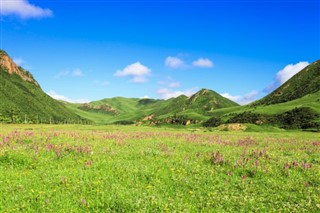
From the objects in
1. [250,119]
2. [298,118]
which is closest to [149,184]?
[298,118]

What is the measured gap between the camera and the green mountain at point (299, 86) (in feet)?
523

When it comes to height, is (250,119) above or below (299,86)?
below

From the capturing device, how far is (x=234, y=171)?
13766mm

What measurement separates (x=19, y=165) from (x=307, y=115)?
3653 inches

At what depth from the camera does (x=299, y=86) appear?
177 m

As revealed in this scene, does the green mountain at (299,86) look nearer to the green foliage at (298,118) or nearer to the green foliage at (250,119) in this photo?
the green foliage at (250,119)

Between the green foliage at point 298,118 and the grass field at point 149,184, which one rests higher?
the green foliage at point 298,118

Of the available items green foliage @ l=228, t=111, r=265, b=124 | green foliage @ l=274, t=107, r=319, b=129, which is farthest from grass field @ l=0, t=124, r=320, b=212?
green foliage @ l=228, t=111, r=265, b=124

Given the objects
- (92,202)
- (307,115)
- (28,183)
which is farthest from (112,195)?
(307,115)

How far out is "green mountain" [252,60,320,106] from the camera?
160 meters

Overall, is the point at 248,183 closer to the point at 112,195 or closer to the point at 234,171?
the point at 234,171

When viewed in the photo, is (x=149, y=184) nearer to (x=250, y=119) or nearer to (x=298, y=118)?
(x=298, y=118)

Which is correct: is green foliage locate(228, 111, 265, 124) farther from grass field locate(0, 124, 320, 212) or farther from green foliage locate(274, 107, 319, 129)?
grass field locate(0, 124, 320, 212)

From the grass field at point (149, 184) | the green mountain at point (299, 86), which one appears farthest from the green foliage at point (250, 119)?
the grass field at point (149, 184)
